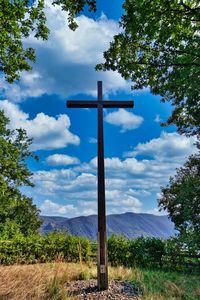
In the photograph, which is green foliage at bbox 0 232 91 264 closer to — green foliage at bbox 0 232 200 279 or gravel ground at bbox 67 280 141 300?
green foliage at bbox 0 232 200 279

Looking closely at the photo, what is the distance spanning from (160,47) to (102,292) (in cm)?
789

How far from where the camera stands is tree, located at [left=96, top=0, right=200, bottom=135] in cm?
885

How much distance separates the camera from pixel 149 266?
14.3 metres

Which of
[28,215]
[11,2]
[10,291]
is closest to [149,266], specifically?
[10,291]

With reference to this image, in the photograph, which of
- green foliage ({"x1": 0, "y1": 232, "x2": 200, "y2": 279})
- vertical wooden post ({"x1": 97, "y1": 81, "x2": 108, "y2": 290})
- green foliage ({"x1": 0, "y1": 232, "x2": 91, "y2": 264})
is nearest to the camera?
vertical wooden post ({"x1": 97, "y1": 81, "x2": 108, "y2": 290})

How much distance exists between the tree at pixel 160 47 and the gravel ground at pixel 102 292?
5932 mm

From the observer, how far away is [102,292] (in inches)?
281

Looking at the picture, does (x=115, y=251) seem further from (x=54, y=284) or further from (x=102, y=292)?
(x=54, y=284)

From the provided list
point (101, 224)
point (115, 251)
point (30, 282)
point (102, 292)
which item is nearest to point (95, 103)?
point (101, 224)

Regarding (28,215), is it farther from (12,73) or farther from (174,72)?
(174,72)

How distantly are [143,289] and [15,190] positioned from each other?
13.4 m

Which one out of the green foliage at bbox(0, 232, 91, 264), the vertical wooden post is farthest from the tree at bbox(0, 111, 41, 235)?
the vertical wooden post

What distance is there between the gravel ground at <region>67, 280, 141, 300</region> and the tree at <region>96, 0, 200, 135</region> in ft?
19.5

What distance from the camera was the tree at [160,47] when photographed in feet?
29.0
